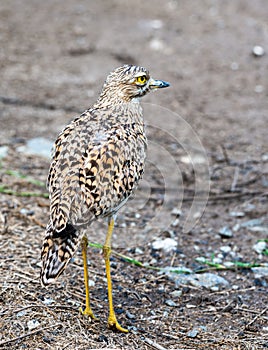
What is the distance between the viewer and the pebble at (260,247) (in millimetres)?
5371

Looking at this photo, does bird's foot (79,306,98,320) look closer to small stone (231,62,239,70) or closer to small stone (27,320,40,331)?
small stone (27,320,40,331)

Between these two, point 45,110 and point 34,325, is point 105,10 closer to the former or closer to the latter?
point 45,110

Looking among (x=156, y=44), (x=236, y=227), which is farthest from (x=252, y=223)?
(x=156, y=44)

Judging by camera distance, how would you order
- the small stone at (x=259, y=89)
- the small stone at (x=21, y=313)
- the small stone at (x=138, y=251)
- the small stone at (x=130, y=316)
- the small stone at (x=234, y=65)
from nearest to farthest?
1. the small stone at (x=21, y=313)
2. the small stone at (x=130, y=316)
3. the small stone at (x=138, y=251)
4. the small stone at (x=259, y=89)
5. the small stone at (x=234, y=65)

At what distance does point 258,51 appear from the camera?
952 centimetres

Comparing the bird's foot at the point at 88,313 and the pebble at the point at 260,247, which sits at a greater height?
the bird's foot at the point at 88,313

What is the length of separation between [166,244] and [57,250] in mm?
1876

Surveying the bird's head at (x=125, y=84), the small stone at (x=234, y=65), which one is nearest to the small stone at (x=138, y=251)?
the bird's head at (x=125, y=84)

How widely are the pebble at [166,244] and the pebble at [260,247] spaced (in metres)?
0.71

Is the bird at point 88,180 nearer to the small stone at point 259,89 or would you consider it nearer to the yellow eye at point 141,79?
the yellow eye at point 141,79

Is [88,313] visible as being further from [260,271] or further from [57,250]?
[260,271]

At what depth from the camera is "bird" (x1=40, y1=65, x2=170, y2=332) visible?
3.74 m

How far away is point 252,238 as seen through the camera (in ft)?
18.3

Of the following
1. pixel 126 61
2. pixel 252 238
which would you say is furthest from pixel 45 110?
pixel 252 238
